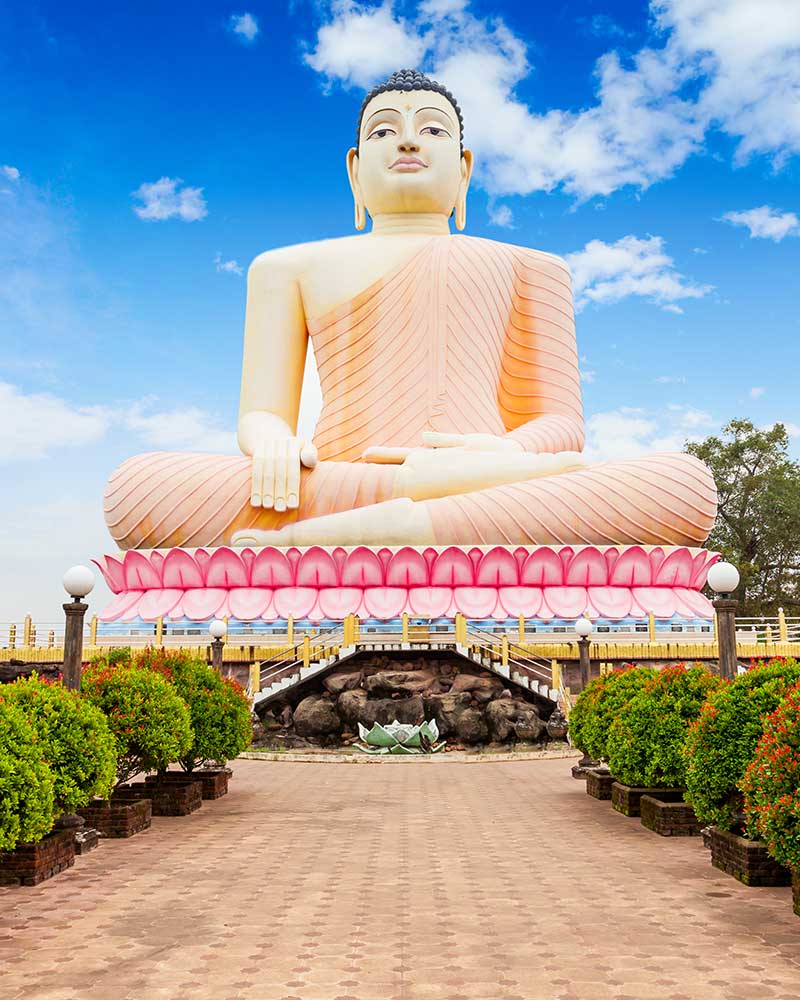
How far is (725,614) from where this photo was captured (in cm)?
690

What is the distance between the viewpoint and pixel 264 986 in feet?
12.3

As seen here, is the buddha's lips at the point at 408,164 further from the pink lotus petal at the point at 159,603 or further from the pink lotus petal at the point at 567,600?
the pink lotus petal at the point at 159,603

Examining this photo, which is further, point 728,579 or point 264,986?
point 728,579

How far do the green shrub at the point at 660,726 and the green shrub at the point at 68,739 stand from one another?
3.66m

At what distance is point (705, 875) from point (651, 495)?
1096 centimetres

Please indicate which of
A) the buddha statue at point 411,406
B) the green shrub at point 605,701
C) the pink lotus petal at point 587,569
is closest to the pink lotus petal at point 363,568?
the buddha statue at point 411,406

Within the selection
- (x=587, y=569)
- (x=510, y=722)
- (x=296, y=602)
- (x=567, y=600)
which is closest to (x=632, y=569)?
(x=587, y=569)

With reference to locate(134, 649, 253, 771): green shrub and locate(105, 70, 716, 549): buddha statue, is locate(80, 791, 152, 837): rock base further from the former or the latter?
locate(105, 70, 716, 549): buddha statue

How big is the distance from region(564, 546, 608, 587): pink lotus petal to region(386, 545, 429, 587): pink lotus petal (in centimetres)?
236

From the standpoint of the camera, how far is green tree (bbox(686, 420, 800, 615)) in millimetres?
31484

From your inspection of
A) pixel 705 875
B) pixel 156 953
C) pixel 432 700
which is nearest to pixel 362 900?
pixel 156 953

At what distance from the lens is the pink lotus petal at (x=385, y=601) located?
15.7 metres

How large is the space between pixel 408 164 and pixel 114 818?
574 inches

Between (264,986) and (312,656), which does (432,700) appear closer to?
(312,656)
